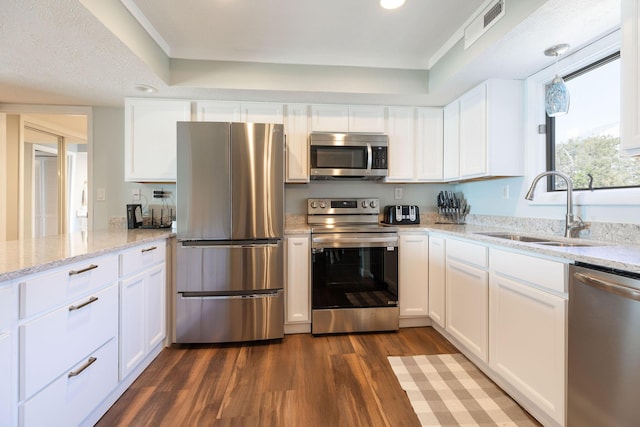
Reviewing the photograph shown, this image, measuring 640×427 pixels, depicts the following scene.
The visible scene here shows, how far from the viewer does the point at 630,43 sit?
120cm

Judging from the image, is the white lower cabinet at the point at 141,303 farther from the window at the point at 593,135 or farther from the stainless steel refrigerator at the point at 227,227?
the window at the point at 593,135

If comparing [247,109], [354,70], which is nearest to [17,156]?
[247,109]

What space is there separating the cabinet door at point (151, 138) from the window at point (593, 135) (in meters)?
2.99

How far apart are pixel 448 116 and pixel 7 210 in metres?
4.74

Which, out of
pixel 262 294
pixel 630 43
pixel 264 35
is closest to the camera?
pixel 630 43

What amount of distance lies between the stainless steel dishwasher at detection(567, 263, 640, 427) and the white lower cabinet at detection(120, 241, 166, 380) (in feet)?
7.41

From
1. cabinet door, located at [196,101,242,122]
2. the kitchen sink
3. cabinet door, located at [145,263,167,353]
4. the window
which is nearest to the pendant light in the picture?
the window

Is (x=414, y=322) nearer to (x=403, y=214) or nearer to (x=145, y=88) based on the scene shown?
(x=403, y=214)

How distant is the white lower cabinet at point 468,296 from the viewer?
179 centimetres

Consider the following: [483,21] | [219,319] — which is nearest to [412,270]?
[219,319]

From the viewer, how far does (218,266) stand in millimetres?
2213

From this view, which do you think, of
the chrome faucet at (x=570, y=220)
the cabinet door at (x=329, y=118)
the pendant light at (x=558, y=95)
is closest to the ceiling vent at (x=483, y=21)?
the pendant light at (x=558, y=95)

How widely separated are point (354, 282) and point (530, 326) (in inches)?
50.2

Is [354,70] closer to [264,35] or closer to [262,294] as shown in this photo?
[264,35]
